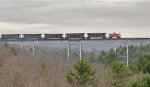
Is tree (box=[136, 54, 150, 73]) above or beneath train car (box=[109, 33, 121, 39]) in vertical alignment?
beneath

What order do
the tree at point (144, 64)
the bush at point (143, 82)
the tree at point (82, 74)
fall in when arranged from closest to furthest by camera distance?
the bush at point (143, 82) → the tree at point (82, 74) → the tree at point (144, 64)

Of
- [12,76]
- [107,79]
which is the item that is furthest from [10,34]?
[12,76]

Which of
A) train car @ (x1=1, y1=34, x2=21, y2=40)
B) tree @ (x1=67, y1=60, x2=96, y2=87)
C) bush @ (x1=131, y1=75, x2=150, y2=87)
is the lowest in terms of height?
tree @ (x1=67, y1=60, x2=96, y2=87)

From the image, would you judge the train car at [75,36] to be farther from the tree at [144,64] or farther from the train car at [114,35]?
the tree at [144,64]

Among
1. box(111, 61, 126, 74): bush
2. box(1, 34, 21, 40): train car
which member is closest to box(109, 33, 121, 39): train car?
box(1, 34, 21, 40): train car

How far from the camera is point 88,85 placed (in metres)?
50.1

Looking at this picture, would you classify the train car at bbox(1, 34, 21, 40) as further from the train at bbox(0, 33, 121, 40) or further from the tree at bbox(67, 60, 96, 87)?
the tree at bbox(67, 60, 96, 87)

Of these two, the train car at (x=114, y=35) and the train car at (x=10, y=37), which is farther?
the train car at (x=10, y=37)

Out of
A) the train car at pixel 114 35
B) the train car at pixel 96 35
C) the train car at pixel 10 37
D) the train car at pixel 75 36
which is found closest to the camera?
the train car at pixel 114 35

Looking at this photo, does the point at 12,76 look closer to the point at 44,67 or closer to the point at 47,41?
the point at 44,67

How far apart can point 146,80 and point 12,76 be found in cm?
908

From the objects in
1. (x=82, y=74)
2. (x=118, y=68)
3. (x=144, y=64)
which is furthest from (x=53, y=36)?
(x=82, y=74)

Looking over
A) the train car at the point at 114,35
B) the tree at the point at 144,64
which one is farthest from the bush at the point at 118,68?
the train car at the point at 114,35

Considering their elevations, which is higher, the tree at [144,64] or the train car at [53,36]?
the train car at [53,36]
